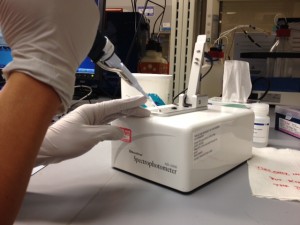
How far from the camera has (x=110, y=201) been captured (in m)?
0.49

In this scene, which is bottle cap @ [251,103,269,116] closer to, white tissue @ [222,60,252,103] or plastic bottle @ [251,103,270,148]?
plastic bottle @ [251,103,270,148]

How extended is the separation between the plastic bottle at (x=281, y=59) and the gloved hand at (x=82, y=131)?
116 centimetres

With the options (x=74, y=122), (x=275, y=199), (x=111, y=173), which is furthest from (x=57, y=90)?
(x=275, y=199)

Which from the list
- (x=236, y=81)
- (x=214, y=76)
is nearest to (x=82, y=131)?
(x=236, y=81)

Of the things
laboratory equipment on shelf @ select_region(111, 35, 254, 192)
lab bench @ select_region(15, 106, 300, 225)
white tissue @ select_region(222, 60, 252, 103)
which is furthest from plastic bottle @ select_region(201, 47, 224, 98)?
lab bench @ select_region(15, 106, 300, 225)

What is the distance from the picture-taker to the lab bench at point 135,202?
1.43 feet

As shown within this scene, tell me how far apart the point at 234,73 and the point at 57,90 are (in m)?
0.77

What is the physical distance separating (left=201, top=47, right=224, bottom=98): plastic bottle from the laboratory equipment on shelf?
0.52 m

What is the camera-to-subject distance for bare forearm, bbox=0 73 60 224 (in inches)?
12.7

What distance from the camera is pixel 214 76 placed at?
4.19 ft

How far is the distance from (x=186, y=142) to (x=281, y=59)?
51.3 inches

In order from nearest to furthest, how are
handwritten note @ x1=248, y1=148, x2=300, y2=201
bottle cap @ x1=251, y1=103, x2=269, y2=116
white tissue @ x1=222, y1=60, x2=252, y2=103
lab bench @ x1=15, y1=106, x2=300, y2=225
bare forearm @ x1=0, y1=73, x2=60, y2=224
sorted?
1. bare forearm @ x1=0, y1=73, x2=60, y2=224
2. lab bench @ x1=15, y1=106, x2=300, y2=225
3. handwritten note @ x1=248, y1=148, x2=300, y2=201
4. bottle cap @ x1=251, y1=103, x2=269, y2=116
5. white tissue @ x1=222, y1=60, x2=252, y2=103

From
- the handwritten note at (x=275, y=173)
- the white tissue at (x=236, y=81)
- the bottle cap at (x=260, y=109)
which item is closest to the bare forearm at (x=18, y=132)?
the handwritten note at (x=275, y=173)

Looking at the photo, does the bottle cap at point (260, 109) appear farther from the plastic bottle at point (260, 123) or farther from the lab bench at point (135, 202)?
the lab bench at point (135, 202)
